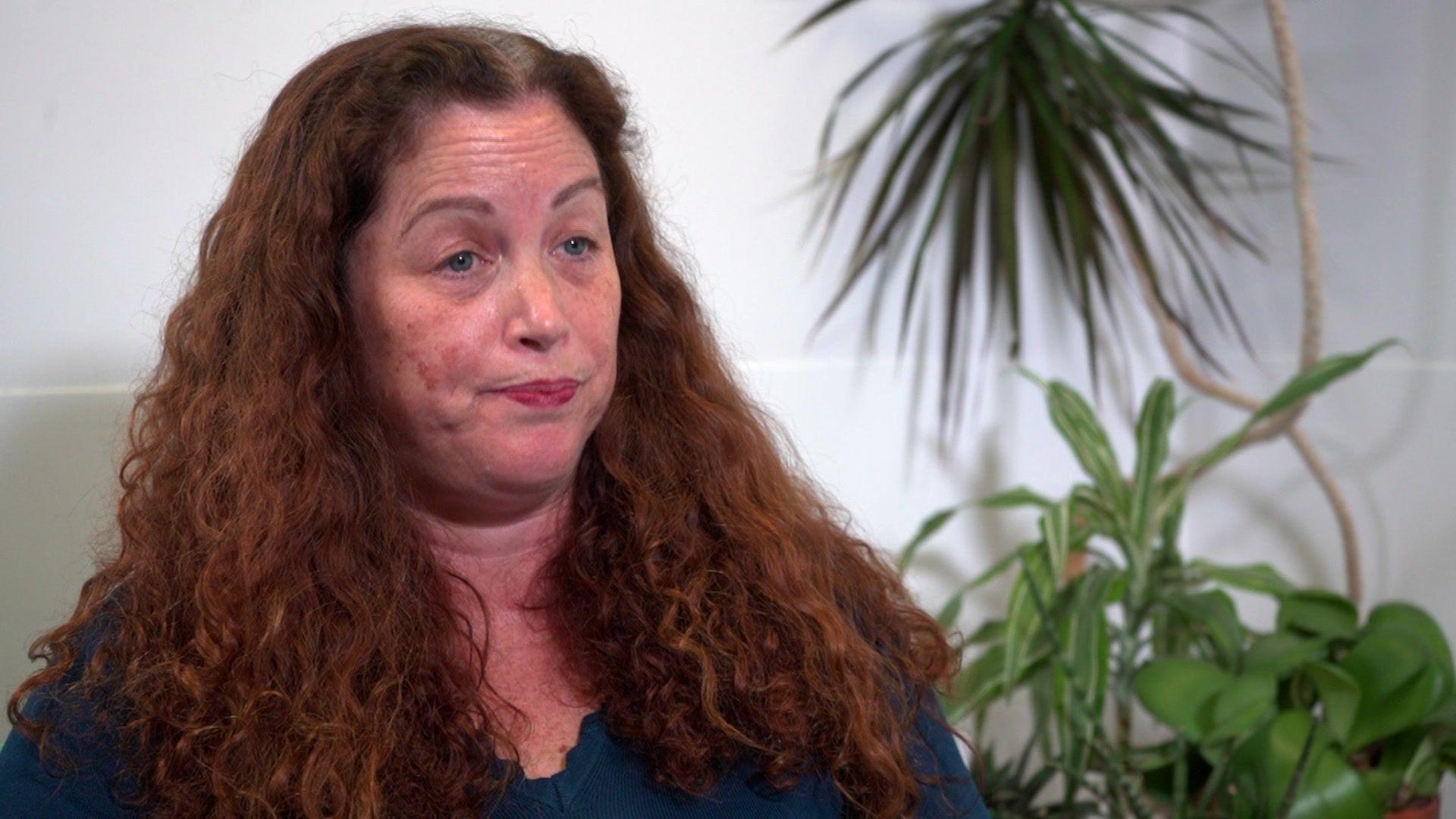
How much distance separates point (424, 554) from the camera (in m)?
1.19

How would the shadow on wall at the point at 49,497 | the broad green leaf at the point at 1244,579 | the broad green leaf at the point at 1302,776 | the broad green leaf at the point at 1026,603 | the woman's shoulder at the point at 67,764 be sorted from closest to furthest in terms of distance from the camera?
1. the woman's shoulder at the point at 67,764
2. the shadow on wall at the point at 49,497
3. the broad green leaf at the point at 1302,776
4. the broad green leaf at the point at 1026,603
5. the broad green leaf at the point at 1244,579

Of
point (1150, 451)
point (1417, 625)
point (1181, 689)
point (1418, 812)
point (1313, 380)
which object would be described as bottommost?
point (1418, 812)

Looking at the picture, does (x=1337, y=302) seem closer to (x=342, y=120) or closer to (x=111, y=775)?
(x=342, y=120)

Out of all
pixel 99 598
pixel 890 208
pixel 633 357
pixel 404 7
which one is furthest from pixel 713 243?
pixel 99 598

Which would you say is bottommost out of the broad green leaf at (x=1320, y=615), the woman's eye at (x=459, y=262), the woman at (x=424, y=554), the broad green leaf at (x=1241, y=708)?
the broad green leaf at (x=1241, y=708)

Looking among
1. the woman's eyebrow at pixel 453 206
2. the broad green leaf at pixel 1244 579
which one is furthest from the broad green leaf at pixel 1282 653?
the woman's eyebrow at pixel 453 206

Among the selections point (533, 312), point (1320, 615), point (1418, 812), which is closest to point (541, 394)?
point (533, 312)

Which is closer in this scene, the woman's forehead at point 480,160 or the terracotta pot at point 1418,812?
the woman's forehead at point 480,160

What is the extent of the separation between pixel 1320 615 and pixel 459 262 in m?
1.38

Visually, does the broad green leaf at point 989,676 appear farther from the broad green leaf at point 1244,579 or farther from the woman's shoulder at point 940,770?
the woman's shoulder at point 940,770

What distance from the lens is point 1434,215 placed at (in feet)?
6.88

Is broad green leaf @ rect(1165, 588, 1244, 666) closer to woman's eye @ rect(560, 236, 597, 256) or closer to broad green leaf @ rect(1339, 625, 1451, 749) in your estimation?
broad green leaf @ rect(1339, 625, 1451, 749)

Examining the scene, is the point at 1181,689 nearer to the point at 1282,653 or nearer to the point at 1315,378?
the point at 1282,653

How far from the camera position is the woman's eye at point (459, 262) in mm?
1117
